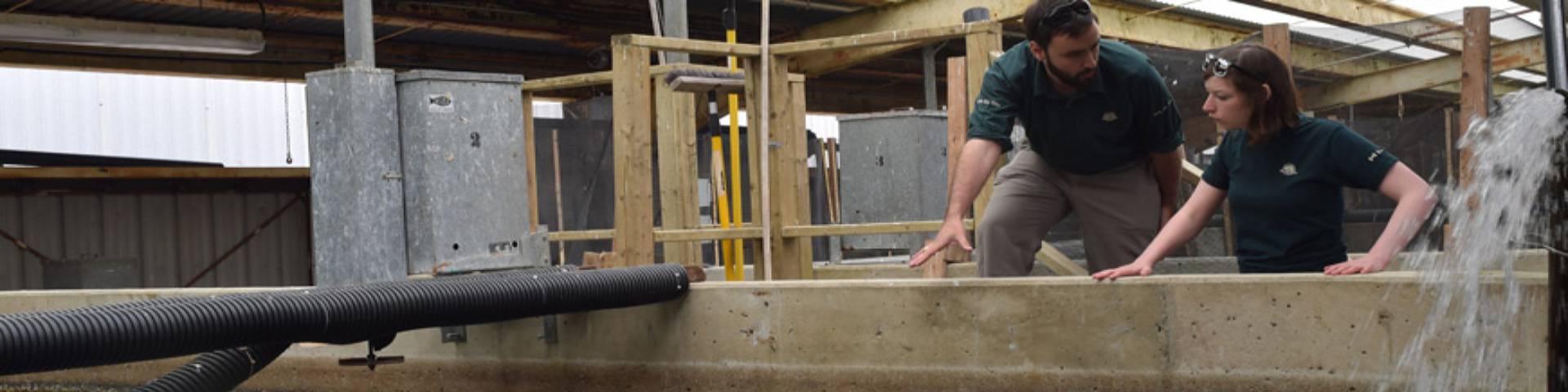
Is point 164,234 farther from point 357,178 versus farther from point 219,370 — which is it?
point 219,370

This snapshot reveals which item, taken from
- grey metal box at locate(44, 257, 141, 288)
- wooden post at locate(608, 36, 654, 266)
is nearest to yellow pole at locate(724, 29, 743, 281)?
wooden post at locate(608, 36, 654, 266)

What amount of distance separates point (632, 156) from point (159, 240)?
1161 cm

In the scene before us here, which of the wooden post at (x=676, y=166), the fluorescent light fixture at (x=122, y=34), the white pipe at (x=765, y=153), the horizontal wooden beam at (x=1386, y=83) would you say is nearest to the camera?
the white pipe at (x=765, y=153)

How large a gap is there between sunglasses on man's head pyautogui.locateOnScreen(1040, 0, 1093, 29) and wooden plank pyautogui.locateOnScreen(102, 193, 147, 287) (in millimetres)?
Answer: 13808

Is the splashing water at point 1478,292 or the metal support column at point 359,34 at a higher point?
the metal support column at point 359,34

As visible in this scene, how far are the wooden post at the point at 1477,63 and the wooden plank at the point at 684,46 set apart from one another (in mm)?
4443

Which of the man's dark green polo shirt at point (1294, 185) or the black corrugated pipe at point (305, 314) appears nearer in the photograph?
the black corrugated pipe at point (305, 314)

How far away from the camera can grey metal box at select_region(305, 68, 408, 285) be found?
21.7 feet

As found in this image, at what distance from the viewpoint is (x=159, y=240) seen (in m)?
16.8

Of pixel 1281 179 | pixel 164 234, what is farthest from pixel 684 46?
pixel 164 234

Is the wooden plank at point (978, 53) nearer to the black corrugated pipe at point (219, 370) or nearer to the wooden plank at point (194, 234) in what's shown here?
the black corrugated pipe at point (219, 370)

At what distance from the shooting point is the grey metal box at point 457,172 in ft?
22.0

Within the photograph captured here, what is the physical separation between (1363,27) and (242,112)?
45.0 ft

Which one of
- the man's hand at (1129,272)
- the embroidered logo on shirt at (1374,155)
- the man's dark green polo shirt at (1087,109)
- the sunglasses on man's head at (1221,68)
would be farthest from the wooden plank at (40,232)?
the embroidered logo on shirt at (1374,155)
